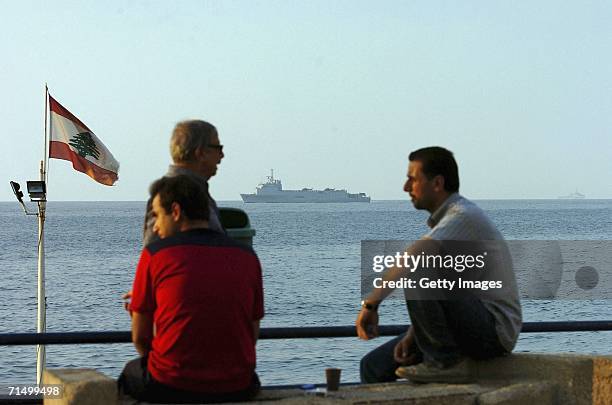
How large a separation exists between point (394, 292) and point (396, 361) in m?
0.51

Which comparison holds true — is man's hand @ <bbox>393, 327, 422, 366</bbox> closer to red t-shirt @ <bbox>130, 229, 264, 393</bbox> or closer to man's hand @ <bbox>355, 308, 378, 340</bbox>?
man's hand @ <bbox>355, 308, 378, 340</bbox>

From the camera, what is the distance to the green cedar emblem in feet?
73.5

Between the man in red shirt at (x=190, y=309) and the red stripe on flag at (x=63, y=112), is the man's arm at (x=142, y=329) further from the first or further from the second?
the red stripe on flag at (x=63, y=112)

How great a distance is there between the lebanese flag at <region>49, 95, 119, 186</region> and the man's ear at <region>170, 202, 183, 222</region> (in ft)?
59.0

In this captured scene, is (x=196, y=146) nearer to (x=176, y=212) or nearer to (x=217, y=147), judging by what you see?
(x=217, y=147)

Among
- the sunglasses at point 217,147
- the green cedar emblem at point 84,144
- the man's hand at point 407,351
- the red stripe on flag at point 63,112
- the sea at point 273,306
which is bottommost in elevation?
the sea at point 273,306

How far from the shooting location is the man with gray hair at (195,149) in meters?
5.17

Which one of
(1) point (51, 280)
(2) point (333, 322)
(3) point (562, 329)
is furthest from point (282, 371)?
(1) point (51, 280)

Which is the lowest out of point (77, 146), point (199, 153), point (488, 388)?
point (488, 388)

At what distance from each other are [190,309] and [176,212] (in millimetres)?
419

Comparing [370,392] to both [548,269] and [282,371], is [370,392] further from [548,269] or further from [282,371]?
[548,269]

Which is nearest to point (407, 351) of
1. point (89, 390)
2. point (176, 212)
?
point (176, 212)

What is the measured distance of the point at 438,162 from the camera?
5039 mm

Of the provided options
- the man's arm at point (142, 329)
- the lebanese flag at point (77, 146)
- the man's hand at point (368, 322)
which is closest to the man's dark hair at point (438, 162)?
the man's hand at point (368, 322)
